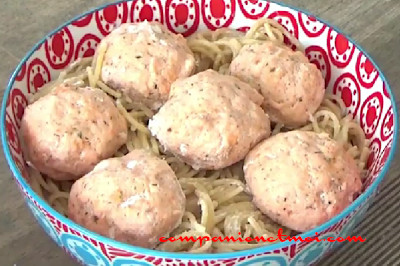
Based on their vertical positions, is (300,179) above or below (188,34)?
below

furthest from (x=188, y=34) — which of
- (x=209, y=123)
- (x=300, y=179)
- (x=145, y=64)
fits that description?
(x=300, y=179)

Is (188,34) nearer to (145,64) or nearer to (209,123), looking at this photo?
(145,64)

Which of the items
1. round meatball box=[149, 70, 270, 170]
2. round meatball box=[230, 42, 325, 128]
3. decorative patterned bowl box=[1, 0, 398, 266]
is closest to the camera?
decorative patterned bowl box=[1, 0, 398, 266]

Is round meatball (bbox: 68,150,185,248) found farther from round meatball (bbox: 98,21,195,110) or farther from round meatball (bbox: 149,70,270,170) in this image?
round meatball (bbox: 98,21,195,110)

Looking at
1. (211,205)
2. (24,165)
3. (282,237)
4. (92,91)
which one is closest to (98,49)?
(92,91)

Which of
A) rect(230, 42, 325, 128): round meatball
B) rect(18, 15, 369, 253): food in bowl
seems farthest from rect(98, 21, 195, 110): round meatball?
rect(230, 42, 325, 128): round meatball

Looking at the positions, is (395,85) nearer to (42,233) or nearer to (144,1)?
(144,1)

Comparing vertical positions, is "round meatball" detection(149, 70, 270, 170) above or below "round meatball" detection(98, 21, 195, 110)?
below
